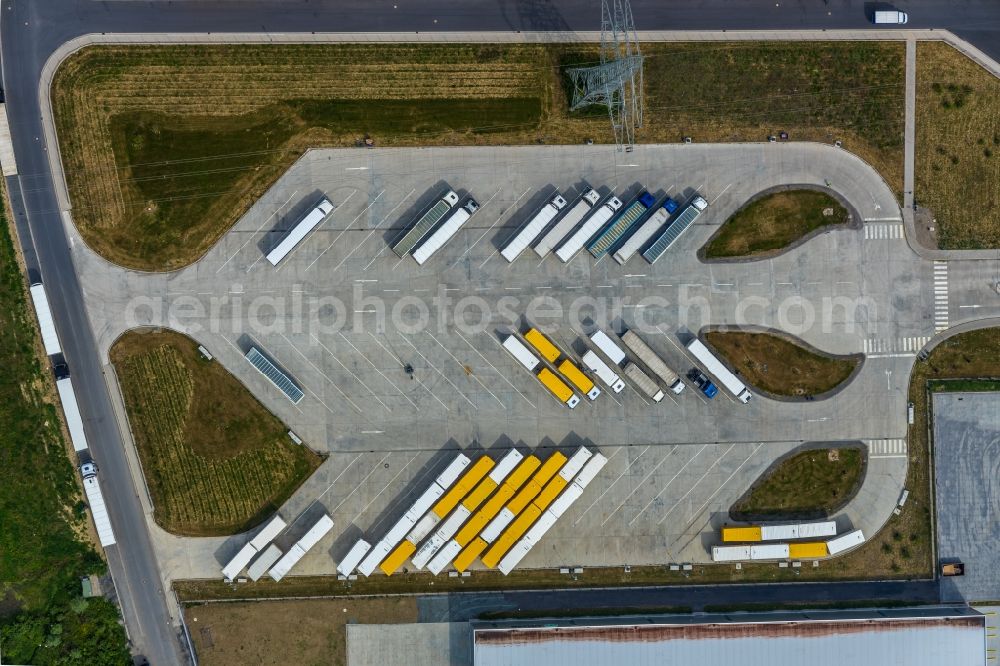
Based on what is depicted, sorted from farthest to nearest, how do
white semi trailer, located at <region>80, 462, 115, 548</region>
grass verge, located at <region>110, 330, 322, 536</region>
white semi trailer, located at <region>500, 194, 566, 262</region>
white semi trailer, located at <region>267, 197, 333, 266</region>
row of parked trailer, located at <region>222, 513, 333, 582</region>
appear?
grass verge, located at <region>110, 330, 322, 536</region> → white semi trailer, located at <region>500, 194, 566, 262</region> → white semi trailer, located at <region>267, 197, 333, 266</region> → white semi trailer, located at <region>80, 462, 115, 548</region> → row of parked trailer, located at <region>222, 513, 333, 582</region>

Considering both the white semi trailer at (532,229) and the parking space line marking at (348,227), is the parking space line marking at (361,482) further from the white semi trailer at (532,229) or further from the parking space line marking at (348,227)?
the white semi trailer at (532,229)

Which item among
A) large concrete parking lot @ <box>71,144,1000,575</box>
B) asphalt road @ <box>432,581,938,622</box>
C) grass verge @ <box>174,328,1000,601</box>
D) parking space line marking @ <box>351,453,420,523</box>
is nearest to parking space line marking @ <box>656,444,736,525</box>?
large concrete parking lot @ <box>71,144,1000,575</box>

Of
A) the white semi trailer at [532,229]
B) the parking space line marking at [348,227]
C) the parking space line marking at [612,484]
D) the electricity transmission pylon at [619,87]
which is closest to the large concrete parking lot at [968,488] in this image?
the parking space line marking at [612,484]

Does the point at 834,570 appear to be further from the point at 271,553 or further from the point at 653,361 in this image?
the point at 271,553

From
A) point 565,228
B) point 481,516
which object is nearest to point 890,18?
point 565,228

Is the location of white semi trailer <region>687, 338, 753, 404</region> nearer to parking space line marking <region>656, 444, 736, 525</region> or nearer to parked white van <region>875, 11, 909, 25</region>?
parking space line marking <region>656, 444, 736, 525</region>
